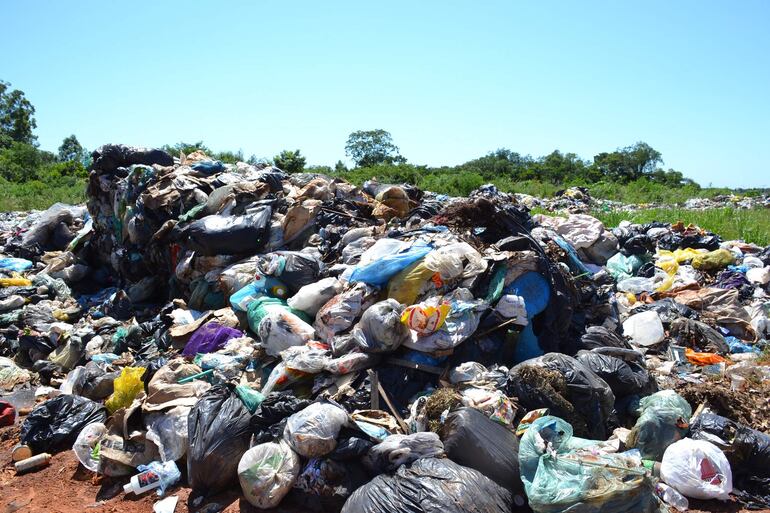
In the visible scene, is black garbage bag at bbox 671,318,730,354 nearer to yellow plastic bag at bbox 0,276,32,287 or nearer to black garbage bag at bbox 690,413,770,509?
black garbage bag at bbox 690,413,770,509

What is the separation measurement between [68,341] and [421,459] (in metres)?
3.77

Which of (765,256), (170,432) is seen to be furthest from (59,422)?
(765,256)

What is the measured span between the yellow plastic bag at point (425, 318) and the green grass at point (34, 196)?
40.5ft

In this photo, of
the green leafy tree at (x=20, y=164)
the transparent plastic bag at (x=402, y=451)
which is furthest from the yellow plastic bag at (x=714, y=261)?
the green leafy tree at (x=20, y=164)

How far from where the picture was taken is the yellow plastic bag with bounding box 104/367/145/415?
348 cm

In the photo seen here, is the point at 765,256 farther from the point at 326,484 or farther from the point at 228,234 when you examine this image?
the point at 326,484

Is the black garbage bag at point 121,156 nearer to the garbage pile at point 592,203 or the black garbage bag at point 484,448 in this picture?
the black garbage bag at point 484,448

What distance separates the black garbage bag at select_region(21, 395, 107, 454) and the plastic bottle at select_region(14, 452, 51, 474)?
0.44 ft

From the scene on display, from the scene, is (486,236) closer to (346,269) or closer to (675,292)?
(346,269)

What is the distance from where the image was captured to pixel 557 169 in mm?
30547

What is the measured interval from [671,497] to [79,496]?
9.99ft

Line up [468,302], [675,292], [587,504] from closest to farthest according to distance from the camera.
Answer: [587,504]
[468,302]
[675,292]

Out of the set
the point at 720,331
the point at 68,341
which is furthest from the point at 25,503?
the point at 720,331

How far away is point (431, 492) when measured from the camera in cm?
226
